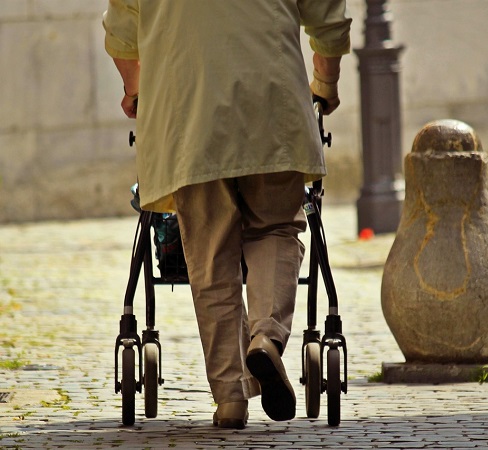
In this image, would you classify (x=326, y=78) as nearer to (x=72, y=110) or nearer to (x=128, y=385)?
(x=128, y=385)

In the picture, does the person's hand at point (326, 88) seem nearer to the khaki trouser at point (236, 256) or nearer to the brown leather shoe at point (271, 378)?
the khaki trouser at point (236, 256)

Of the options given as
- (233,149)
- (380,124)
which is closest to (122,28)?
(233,149)

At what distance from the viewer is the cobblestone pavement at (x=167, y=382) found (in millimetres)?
4906

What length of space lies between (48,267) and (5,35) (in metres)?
6.42

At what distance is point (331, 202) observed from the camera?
18.5 m

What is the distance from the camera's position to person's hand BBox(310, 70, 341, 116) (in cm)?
518

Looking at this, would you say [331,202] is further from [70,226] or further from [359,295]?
[359,295]

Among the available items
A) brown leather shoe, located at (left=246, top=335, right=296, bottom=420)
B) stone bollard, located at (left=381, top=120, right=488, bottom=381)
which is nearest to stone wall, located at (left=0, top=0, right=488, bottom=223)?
stone bollard, located at (left=381, top=120, right=488, bottom=381)

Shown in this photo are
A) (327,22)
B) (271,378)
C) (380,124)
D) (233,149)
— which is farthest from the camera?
(380,124)

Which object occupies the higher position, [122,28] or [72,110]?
[122,28]

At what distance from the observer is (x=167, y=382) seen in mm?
6609

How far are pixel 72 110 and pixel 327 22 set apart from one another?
44.2 feet

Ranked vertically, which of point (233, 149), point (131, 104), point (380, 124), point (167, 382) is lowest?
point (167, 382)

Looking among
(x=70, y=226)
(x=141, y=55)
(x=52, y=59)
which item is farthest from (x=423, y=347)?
(x=52, y=59)
